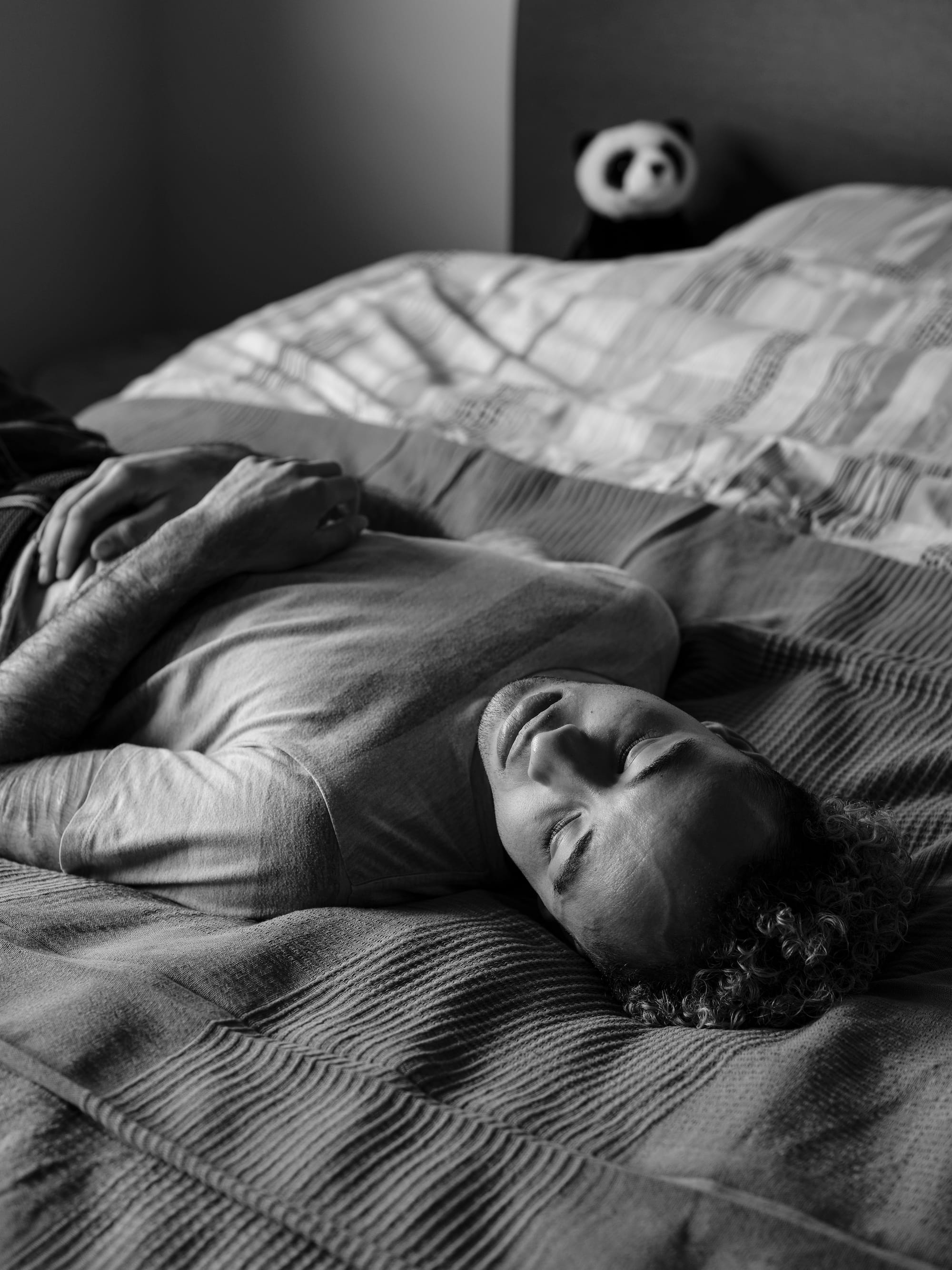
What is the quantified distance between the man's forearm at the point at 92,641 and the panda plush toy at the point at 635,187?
1681mm

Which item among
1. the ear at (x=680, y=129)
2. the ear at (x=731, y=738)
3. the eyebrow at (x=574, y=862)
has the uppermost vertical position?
the ear at (x=680, y=129)

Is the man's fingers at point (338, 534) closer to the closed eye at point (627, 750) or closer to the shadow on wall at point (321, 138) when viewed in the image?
the closed eye at point (627, 750)

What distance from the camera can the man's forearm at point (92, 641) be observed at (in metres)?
1.14

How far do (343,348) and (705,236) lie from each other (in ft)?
3.48

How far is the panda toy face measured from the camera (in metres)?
2.58

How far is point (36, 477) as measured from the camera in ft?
4.63

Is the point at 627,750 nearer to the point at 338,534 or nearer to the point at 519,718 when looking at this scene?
the point at 519,718

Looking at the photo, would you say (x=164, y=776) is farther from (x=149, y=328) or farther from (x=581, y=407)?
(x=149, y=328)

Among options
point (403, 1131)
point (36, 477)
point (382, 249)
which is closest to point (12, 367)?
point (382, 249)

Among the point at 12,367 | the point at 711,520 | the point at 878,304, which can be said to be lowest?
the point at 12,367

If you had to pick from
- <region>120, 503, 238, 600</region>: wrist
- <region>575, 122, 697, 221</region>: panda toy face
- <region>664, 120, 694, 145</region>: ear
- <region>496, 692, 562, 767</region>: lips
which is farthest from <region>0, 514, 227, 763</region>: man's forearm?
<region>664, 120, 694, 145</region>: ear

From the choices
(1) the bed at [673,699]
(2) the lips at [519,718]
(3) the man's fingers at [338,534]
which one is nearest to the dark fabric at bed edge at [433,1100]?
(1) the bed at [673,699]

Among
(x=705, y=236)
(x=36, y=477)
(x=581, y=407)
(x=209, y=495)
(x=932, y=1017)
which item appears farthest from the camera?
(x=705, y=236)

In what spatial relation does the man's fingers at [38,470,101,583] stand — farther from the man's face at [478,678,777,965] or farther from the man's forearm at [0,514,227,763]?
the man's face at [478,678,777,965]
